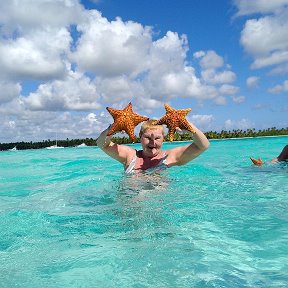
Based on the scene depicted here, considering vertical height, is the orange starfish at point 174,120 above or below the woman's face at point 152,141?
above

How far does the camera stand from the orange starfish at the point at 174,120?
5250 millimetres

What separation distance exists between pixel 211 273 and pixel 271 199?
307 cm

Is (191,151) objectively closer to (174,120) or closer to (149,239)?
(174,120)

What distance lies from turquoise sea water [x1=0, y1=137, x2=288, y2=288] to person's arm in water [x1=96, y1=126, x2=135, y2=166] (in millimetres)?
404

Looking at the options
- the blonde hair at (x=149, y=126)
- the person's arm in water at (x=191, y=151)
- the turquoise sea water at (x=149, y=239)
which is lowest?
the turquoise sea water at (x=149, y=239)

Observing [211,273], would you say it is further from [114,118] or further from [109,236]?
[114,118]

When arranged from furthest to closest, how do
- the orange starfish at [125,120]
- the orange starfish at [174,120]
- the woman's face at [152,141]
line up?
the woman's face at [152,141] → the orange starfish at [125,120] → the orange starfish at [174,120]

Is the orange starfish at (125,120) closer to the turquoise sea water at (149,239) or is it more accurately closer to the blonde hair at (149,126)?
the blonde hair at (149,126)

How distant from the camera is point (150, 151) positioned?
20.4 ft

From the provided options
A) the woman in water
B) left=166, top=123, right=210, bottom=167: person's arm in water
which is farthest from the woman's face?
left=166, top=123, right=210, bottom=167: person's arm in water

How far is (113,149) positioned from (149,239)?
274cm

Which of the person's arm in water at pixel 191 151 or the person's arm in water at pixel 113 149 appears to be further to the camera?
the person's arm in water at pixel 113 149

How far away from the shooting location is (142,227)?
158 inches

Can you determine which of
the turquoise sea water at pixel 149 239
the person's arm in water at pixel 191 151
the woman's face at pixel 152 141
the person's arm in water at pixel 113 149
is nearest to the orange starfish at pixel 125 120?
the person's arm in water at pixel 113 149
